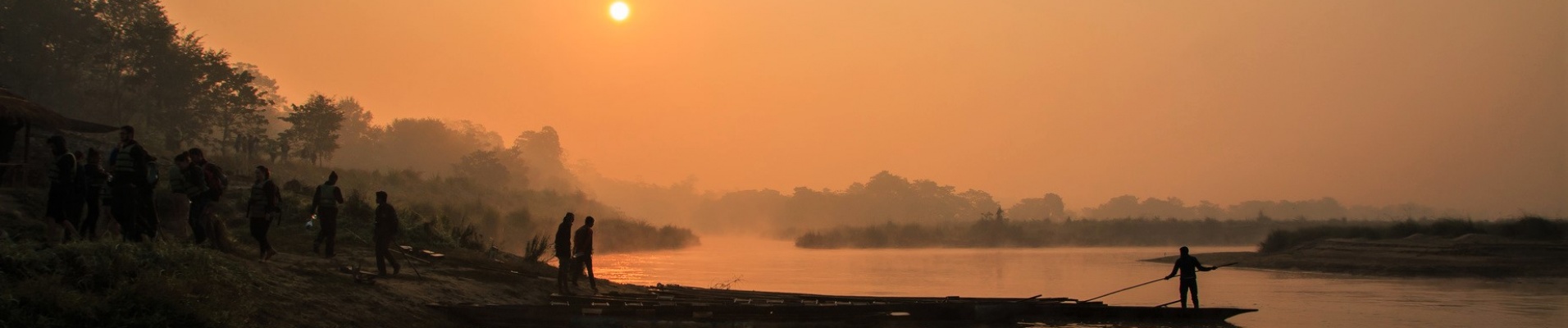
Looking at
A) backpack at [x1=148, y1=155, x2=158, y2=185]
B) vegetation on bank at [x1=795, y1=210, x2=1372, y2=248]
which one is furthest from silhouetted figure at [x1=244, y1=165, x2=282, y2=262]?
vegetation on bank at [x1=795, y1=210, x2=1372, y2=248]

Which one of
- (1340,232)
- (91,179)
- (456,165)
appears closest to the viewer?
(91,179)

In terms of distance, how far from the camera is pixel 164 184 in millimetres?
23422

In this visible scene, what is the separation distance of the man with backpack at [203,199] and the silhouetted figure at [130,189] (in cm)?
100

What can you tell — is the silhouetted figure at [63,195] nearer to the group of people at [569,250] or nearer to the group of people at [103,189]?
the group of people at [103,189]

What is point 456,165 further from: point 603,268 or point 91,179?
point 91,179

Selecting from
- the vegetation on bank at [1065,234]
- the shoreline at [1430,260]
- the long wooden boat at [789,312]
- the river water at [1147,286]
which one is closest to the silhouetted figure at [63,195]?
the long wooden boat at [789,312]

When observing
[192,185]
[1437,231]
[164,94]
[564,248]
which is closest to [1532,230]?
[1437,231]

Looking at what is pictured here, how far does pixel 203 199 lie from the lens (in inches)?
599

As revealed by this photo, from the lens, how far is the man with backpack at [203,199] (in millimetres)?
15039

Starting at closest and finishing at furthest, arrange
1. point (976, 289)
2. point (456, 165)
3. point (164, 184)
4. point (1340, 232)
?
point (164, 184)
point (976, 289)
point (1340, 232)
point (456, 165)

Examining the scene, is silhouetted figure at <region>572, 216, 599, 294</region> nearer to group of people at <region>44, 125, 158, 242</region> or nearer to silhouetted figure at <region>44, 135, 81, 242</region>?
group of people at <region>44, 125, 158, 242</region>

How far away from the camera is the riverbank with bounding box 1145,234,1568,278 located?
105 feet

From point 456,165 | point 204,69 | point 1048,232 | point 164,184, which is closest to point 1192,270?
point 164,184

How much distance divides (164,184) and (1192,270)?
22214 mm
